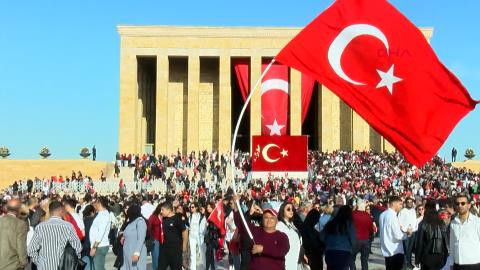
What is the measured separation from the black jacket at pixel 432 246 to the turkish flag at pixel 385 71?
4.82 feet

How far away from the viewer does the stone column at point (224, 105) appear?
5147cm

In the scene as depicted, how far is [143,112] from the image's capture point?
5556 cm

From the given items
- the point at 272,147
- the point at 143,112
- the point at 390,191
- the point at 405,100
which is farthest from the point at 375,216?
the point at 143,112

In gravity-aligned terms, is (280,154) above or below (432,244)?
above

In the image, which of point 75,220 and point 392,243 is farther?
point 392,243

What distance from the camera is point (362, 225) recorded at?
11641 mm

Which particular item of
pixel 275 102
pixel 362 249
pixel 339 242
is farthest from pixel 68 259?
pixel 275 102

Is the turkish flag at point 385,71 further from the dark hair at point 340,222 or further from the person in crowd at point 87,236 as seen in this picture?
the person in crowd at point 87,236

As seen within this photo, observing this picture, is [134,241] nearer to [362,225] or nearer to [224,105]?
[362,225]

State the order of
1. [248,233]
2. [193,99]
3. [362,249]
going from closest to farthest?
[248,233] < [362,249] < [193,99]

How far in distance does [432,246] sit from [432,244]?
3 centimetres

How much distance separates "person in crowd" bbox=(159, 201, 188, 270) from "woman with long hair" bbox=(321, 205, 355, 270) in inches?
112

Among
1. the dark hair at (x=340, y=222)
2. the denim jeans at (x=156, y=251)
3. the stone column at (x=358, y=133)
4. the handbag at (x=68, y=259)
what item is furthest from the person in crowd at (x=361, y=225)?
the stone column at (x=358, y=133)

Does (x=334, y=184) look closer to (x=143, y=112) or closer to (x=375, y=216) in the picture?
(x=375, y=216)
